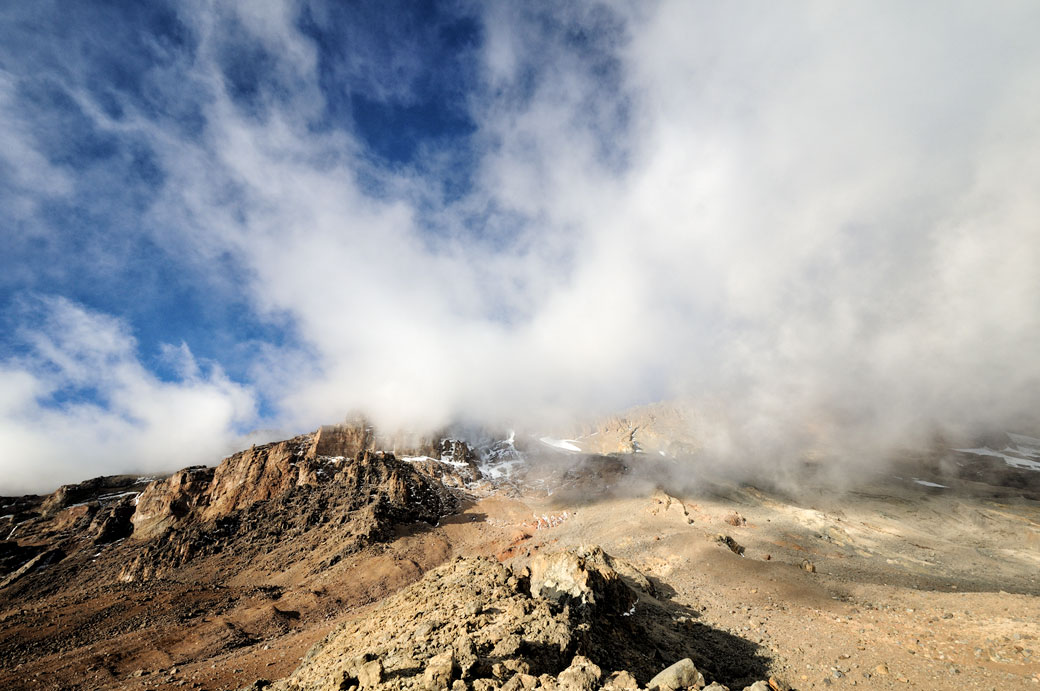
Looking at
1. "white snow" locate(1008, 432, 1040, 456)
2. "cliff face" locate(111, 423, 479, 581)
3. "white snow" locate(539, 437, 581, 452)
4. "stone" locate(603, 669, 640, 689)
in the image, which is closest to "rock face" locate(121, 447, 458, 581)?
"cliff face" locate(111, 423, 479, 581)

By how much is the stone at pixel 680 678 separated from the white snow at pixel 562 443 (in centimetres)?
11152

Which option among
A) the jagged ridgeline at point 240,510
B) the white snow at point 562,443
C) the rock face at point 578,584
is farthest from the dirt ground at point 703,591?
the white snow at point 562,443

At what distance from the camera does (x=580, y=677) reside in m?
8.53

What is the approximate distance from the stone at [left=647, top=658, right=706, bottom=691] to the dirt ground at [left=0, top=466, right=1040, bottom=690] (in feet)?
37.0

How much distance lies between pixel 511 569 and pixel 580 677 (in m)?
8.58

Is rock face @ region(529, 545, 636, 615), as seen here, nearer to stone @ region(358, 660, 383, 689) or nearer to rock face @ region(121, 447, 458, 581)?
stone @ region(358, 660, 383, 689)

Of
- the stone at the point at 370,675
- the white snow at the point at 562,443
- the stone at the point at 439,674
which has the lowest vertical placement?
the stone at the point at 370,675

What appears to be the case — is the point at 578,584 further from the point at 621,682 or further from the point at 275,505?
the point at 275,505

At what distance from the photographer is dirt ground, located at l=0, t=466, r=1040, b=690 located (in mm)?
19688

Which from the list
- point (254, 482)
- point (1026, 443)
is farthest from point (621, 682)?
point (1026, 443)

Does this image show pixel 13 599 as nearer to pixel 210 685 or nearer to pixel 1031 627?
pixel 210 685

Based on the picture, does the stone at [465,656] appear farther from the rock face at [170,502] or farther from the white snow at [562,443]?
the white snow at [562,443]

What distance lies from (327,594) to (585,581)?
36.8m

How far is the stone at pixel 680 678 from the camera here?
32.8 feet
